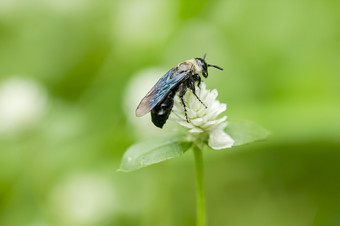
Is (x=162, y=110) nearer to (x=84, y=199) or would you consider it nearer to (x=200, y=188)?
(x=200, y=188)

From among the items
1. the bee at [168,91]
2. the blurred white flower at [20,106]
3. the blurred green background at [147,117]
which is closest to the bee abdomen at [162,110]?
the bee at [168,91]

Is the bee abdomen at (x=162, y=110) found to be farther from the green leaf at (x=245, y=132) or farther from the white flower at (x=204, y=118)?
the green leaf at (x=245, y=132)

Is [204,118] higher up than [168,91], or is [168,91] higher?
[168,91]

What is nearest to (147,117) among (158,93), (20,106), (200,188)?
(20,106)

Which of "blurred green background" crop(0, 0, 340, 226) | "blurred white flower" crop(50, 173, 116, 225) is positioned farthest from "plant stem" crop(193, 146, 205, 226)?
"blurred white flower" crop(50, 173, 116, 225)

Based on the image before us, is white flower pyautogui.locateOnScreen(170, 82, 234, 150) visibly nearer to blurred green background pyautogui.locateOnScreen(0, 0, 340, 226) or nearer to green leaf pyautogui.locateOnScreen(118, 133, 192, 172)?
green leaf pyautogui.locateOnScreen(118, 133, 192, 172)

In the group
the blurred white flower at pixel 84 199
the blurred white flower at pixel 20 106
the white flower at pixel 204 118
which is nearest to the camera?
the white flower at pixel 204 118

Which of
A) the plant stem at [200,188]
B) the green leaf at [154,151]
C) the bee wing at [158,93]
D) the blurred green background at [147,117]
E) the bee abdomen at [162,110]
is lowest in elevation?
the plant stem at [200,188]
